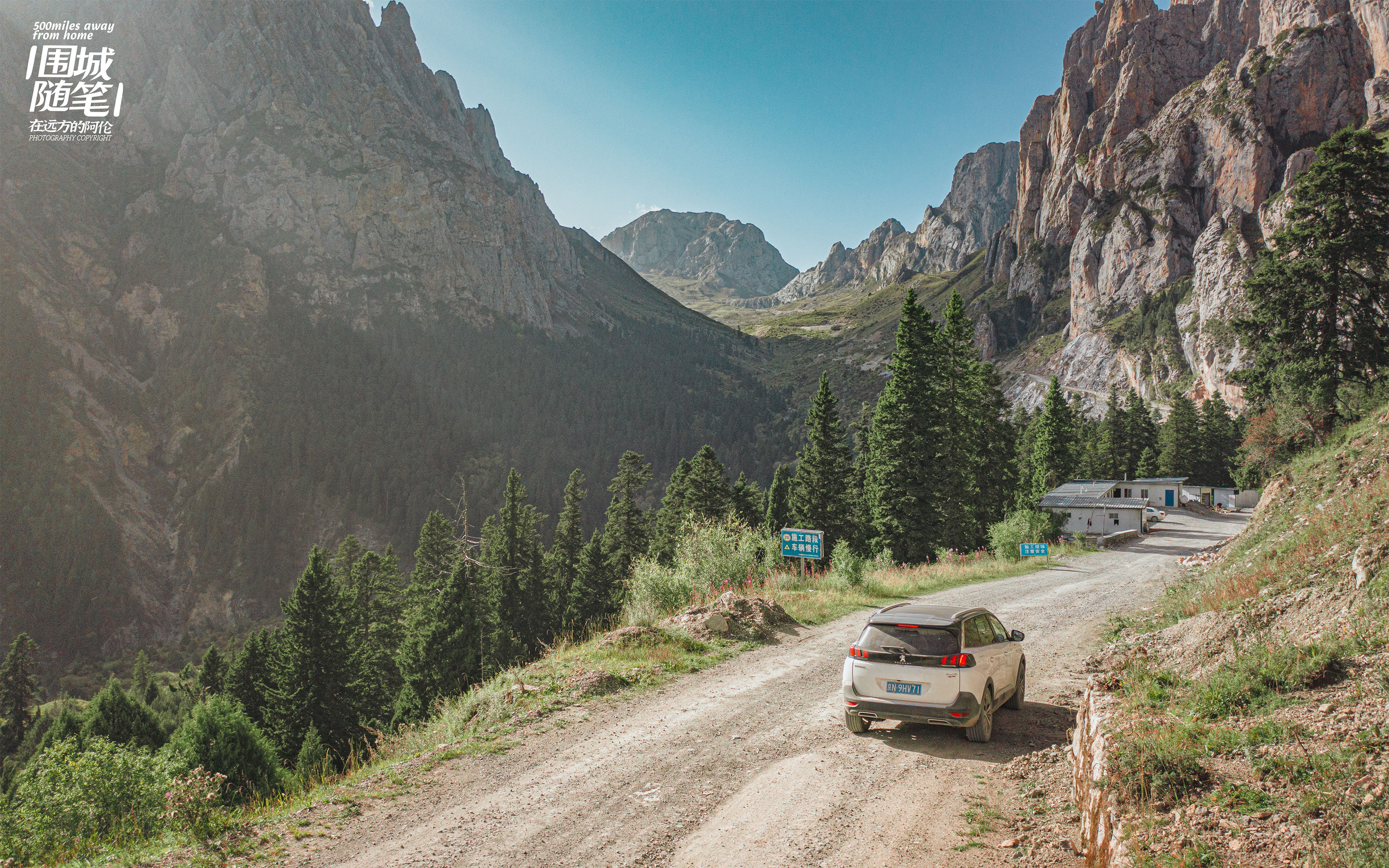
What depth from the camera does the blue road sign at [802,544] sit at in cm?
1914

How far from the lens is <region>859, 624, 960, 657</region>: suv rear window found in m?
7.91

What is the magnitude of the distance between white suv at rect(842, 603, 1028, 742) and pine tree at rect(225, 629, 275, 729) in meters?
48.0

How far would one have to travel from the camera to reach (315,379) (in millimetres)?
160750

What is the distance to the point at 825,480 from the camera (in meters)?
46.8

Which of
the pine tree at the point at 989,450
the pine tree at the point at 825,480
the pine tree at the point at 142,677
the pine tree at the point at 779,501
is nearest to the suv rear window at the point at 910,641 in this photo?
the pine tree at the point at 989,450

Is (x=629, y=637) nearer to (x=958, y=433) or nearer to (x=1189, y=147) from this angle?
(x=958, y=433)

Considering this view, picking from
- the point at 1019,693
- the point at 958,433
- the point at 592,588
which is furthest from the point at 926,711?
the point at 592,588

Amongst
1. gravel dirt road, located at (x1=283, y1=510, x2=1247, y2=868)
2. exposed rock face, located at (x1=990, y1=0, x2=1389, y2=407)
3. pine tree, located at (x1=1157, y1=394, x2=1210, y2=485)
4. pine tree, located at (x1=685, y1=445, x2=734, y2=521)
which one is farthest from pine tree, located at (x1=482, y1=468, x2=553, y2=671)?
exposed rock face, located at (x1=990, y1=0, x2=1389, y2=407)

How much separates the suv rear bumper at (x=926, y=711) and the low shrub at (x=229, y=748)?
2870 centimetres

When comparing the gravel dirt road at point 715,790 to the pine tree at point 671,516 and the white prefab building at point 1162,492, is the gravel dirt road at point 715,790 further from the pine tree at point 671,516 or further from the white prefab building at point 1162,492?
the white prefab building at point 1162,492

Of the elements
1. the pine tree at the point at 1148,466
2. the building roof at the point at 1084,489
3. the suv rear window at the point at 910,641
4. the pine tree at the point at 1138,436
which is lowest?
the building roof at the point at 1084,489

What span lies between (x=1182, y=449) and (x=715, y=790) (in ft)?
331

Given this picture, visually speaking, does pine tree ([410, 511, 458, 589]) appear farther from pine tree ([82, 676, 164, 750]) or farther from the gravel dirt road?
the gravel dirt road

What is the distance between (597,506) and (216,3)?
183 meters
